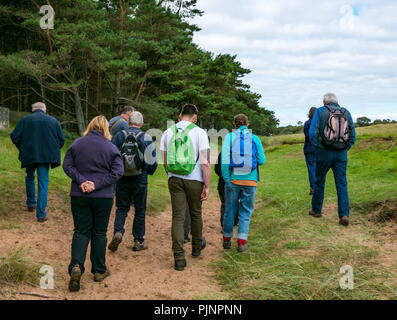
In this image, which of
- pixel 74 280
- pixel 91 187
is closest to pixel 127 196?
pixel 91 187

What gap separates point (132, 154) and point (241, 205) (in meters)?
1.78

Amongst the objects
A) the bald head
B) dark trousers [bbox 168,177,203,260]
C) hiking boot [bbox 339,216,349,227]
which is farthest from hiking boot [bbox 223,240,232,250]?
the bald head

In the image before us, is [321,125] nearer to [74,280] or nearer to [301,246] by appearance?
[301,246]

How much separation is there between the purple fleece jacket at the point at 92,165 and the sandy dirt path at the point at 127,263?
1053 mm

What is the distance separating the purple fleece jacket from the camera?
3.90 meters

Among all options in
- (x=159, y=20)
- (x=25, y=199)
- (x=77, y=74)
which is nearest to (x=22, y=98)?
(x=77, y=74)

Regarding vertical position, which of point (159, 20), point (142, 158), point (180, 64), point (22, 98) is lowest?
point (142, 158)

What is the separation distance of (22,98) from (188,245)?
76.1 ft

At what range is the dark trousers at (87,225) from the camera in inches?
154

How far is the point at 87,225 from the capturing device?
13.0 ft

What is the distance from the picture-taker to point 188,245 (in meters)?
5.79

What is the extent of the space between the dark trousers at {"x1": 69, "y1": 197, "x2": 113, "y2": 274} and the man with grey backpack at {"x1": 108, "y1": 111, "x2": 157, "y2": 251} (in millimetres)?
1098
